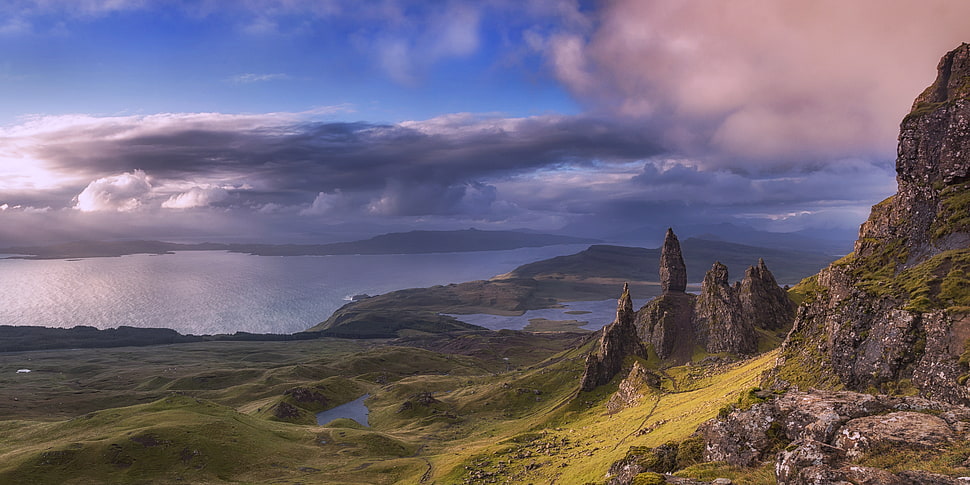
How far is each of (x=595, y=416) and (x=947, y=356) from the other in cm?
10220

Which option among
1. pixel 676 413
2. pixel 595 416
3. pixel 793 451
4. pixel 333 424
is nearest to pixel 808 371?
pixel 676 413

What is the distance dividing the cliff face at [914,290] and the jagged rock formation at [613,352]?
93.2 meters

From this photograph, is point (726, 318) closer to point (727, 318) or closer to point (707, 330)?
point (727, 318)

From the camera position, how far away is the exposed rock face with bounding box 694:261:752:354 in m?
170

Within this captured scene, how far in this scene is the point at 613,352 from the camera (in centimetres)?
17500

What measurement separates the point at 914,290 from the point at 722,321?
127073 mm

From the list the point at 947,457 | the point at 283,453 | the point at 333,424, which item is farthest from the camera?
the point at 333,424

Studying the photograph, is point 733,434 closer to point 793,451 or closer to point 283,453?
point 793,451

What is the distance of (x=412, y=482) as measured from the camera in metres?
115

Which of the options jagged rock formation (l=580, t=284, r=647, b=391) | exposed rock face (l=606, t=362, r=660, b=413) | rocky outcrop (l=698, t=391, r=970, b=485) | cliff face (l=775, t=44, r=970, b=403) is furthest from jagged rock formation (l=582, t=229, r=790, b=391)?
rocky outcrop (l=698, t=391, r=970, b=485)

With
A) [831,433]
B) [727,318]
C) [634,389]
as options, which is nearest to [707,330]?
[727,318]

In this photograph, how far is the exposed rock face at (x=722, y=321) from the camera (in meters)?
170

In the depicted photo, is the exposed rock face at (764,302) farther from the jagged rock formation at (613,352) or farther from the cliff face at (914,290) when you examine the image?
the cliff face at (914,290)

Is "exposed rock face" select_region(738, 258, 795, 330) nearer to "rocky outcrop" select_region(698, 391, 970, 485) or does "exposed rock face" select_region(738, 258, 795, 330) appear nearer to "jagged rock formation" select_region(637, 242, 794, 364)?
"jagged rock formation" select_region(637, 242, 794, 364)
